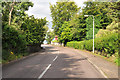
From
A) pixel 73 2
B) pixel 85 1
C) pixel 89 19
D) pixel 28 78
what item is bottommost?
pixel 28 78

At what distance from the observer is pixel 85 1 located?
4169 centimetres

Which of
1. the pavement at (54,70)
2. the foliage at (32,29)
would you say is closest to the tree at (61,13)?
the foliage at (32,29)

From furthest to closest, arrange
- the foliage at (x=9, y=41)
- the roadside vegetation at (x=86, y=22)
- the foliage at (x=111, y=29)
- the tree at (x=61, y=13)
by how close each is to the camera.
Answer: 1. the tree at (x=61, y=13)
2. the roadside vegetation at (x=86, y=22)
3. the foliage at (x=111, y=29)
4. the foliage at (x=9, y=41)

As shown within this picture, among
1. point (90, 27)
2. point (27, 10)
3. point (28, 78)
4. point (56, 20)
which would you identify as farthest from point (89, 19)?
point (28, 78)

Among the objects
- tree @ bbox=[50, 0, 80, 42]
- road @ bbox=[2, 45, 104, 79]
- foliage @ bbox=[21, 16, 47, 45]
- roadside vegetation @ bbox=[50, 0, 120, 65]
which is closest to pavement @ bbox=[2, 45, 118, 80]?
road @ bbox=[2, 45, 104, 79]

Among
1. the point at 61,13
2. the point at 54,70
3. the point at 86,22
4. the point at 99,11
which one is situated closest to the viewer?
the point at 54,70

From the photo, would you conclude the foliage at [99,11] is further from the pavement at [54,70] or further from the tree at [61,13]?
the pavement at [54,70]

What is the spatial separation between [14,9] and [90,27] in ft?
78.5

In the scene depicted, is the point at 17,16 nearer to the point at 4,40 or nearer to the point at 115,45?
the point at 4,40

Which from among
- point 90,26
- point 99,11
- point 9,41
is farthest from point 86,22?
point 9,41

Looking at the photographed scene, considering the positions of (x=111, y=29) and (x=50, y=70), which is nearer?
(x=50, y=70)

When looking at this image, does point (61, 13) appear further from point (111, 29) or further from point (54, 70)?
point (54, 70)

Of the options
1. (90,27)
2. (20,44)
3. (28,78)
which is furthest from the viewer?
A: (90,27)

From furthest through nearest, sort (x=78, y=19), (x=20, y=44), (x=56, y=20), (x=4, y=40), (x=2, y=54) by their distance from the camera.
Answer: (x=56, y=20)
(x=78, y=19)
(x=20, y=44)
(x=4, y=40)
(x=2, y=54)
